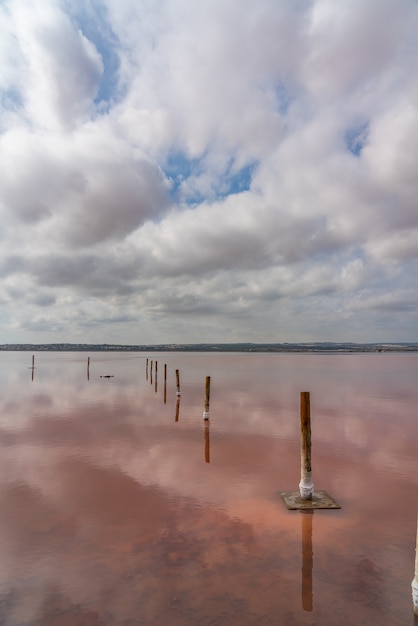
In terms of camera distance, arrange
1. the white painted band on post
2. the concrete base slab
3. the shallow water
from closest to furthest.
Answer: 1. the shallow water
2. the concrete base slab
3. the white painted band on post

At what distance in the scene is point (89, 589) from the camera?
7355 mm

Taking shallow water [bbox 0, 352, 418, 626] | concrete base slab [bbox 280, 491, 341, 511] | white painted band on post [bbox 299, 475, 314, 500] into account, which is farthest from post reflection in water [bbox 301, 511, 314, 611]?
white painted band on post [bbox 299, 475, 314, 500]

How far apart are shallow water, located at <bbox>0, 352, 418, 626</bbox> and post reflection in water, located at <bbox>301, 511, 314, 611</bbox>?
0.04 meters

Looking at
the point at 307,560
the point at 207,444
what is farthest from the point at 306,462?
the point at 207,444

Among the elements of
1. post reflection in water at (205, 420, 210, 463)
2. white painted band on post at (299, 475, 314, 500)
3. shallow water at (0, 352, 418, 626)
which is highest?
white painted band on post at (299, 475, 314, 500)

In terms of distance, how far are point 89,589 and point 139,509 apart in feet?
12.1

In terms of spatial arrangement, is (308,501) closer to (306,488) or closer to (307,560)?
(306,488)

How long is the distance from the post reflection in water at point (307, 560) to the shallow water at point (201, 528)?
1.6 inches

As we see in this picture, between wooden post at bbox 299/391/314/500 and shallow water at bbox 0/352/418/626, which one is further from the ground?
wooden post at bbox 299/391/314/500

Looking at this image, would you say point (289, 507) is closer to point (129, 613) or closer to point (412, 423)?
point (129, 613)

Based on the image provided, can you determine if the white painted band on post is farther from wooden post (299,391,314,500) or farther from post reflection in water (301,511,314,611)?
post reflection in water (301,511,314,611)

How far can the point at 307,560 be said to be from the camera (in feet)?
27.4

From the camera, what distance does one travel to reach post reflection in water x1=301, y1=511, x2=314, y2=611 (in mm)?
7012

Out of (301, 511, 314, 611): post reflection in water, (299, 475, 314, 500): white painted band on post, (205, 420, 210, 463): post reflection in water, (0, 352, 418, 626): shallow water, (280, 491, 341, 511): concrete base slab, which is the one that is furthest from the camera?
(205, 420, 210, 463): post reflection in water
